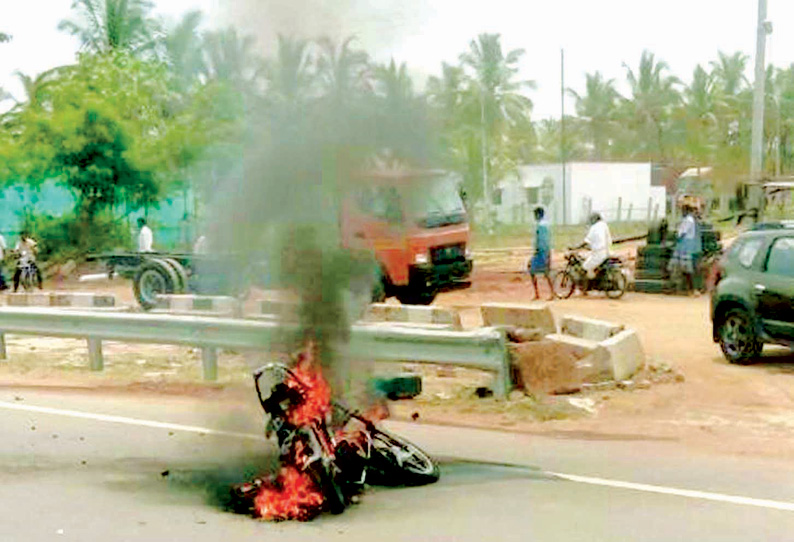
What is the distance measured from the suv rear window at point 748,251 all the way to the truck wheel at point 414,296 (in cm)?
619

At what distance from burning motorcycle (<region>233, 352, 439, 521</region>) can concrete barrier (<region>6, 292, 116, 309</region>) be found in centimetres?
866

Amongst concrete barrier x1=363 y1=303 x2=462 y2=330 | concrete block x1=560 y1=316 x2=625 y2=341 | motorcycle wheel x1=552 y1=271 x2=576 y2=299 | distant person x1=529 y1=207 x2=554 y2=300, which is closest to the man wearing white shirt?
→ motorcycle wheel x1=552 y1=271 x2=576 y2=299

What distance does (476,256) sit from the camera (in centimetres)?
3331

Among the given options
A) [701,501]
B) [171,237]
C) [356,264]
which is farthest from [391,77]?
[171,237]

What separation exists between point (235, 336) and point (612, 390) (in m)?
3.39

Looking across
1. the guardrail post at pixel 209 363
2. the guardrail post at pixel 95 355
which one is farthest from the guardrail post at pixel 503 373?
the guardrail post at pixel 95 355

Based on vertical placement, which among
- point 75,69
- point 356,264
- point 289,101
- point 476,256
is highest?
point 75,69

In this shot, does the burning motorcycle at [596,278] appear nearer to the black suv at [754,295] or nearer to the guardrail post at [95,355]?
the black suv at [754,295]

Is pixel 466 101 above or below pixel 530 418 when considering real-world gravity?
above

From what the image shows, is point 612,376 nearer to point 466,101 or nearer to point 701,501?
point 466,101

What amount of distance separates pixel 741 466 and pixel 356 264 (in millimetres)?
2791

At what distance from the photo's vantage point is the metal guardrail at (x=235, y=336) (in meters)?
8.97

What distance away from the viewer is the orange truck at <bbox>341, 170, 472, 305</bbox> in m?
7.99

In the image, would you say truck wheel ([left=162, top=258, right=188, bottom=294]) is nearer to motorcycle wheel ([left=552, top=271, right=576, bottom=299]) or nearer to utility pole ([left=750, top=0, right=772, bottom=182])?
motorcycle wheel ([left=552, top=271, right=576, bottom=299])
